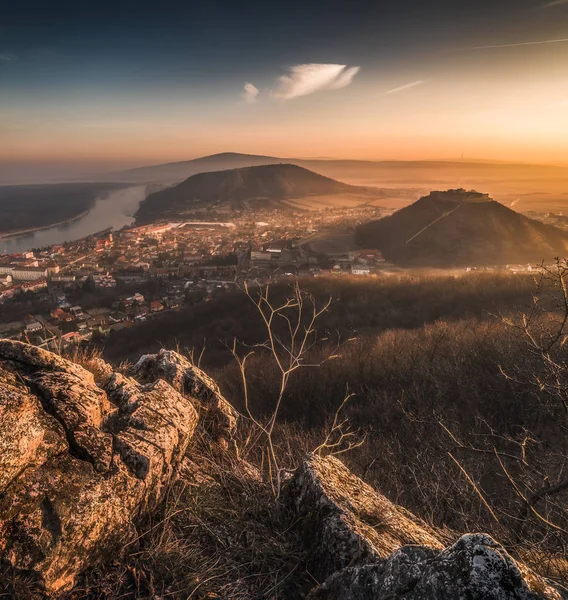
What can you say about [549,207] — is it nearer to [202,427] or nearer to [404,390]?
[404,390]

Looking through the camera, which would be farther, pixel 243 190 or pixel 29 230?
pixel 243 190

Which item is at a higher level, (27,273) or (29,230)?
(29,230)

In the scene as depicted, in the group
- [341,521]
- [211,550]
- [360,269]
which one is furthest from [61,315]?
[360,269]

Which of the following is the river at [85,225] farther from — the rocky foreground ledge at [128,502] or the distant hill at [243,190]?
the rocky foreground ledge at [128,502]

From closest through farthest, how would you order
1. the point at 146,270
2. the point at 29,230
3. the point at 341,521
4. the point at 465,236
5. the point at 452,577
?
the point at 452,577
the point at 341,521
the point at 146,270
the point at 465,236
the point at 29,230

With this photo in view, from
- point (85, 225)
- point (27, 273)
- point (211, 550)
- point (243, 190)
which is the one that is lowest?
point (27, 273)

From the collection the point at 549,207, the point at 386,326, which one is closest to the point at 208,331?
the point at 386,326

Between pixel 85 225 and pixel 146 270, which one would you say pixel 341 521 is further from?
pixel 85 225
